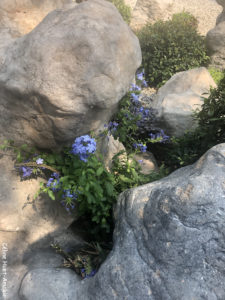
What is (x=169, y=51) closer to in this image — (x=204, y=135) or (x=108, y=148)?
(x=204, y=135)

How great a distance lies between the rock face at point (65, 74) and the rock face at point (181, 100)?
2068mm

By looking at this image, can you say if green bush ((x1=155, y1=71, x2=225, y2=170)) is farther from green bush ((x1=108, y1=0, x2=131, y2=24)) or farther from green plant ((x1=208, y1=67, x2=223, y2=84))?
green bush ((x1=108, y1=0, x2=131, y2=24))

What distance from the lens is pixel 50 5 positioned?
3838mm

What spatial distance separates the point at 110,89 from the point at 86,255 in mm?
1843

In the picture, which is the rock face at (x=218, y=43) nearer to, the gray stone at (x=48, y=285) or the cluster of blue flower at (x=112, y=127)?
the cluster of blue flower at (x=112, y=127)

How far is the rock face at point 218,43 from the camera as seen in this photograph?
7.38 metres

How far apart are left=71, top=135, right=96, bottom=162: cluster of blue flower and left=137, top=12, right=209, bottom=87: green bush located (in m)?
5.21

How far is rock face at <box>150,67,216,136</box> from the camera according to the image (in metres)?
4.71

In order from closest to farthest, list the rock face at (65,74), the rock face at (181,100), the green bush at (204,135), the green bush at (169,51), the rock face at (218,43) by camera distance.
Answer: the rock face at (65,74) → the green bush at (204,135) → the rock face at (181,100) → the green bush at (169,51) → the rock face at (218,43)

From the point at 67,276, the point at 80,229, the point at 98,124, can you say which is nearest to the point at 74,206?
the point at 80,229

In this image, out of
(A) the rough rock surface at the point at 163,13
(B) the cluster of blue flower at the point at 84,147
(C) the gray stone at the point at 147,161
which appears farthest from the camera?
(A) the rough rock surface at the point at 163,13

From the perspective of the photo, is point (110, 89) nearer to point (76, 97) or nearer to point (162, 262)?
point (76, 97)

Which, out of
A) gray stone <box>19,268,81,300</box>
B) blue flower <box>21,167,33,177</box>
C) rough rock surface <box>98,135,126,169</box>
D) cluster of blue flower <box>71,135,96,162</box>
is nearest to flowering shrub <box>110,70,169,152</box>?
rough rock surface <box>98,135,126,169</box>

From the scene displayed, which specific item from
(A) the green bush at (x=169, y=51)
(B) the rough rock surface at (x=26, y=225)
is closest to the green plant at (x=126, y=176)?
(B) the rough rock surface at (x=26, y=225)
